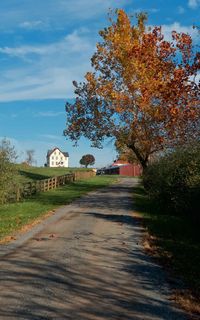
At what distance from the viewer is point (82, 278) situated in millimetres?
9242

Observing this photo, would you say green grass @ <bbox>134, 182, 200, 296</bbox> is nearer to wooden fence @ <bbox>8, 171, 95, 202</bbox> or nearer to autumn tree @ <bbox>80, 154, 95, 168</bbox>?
wooden fence @ <bbox>8, 171, 95, 202</bbox>

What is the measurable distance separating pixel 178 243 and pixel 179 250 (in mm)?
1248

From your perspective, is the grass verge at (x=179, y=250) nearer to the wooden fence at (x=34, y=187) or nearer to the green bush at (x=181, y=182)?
the green bush at (x=181, y=182)

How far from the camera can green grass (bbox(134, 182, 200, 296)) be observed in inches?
405

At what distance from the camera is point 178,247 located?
44.8ft

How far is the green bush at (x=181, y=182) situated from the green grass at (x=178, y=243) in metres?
0.72

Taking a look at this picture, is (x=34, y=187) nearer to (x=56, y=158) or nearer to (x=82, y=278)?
(x=82, y=278)

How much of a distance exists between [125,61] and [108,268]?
2751 centimetres

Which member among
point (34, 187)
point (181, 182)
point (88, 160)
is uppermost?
point (88, 160)

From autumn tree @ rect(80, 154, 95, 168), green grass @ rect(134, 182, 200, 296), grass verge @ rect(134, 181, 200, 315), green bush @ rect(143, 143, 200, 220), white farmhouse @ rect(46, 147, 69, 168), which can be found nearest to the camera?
grass verge @ rect(134, 181, 200, 315)

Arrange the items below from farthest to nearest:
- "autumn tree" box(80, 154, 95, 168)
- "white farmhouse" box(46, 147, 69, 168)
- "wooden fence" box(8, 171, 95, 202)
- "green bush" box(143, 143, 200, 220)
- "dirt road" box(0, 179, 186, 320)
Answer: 1. "white farmhouse" box(46, 147, 69, 168)
2. "autumn tree" box(80, 154, 95, 168)
3. "wooden fence" box(8, 171, 95, 202)
4. "green bush" box(143, 143, 200, 220)
5. "dirt road" box(0, 179, 186, 320)

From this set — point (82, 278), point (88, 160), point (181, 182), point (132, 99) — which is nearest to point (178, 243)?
point (82, 278)

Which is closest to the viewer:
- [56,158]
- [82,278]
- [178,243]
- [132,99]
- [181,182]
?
[82,278]

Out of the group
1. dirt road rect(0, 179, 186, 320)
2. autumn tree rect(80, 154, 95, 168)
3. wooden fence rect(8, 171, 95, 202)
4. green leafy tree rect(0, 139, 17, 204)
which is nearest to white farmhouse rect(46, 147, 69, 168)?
autumn tree rect(80, 154, 95, 168)
